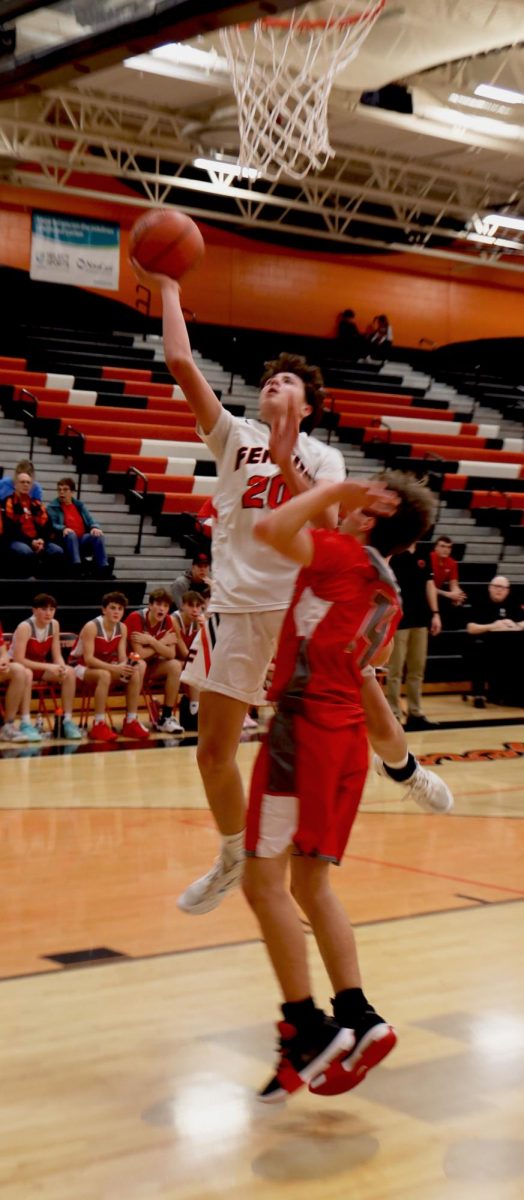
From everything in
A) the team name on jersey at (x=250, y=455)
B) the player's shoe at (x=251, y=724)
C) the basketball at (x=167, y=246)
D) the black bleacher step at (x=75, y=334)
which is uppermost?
the basketball at (x=167, y=246)

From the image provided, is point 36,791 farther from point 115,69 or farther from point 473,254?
point 473,254

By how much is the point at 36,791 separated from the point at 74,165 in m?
11.5

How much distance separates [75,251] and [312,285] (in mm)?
4627

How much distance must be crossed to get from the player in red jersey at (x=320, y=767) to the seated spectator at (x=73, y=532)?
9.04 metres

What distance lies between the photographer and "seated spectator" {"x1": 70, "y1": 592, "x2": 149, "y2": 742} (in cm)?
1024

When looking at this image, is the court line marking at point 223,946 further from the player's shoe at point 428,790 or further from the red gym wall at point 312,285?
the red gym wall at point 312,285

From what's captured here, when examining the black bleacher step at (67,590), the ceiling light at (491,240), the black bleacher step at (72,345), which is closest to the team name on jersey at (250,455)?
the black bleacher step at (67,590)

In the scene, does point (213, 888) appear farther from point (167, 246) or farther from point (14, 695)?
point (14, 695)

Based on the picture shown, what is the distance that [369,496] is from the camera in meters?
3.11

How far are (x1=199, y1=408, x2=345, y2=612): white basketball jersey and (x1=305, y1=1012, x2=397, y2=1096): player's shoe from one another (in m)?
1.31

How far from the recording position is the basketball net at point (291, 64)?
320 inches

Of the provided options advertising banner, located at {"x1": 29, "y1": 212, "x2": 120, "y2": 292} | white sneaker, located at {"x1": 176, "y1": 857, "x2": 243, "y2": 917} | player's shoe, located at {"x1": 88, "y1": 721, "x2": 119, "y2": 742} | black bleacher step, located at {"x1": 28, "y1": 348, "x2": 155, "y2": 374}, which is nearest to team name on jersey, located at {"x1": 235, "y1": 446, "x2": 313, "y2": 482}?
white sneaker, located at {"x1": 176, "y1": 857, "x2": 243, "y2": 917}

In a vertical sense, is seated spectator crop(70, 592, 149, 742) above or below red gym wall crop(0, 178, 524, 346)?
below

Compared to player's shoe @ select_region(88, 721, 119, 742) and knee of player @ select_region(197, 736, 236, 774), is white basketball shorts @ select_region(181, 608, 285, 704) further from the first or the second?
player's shoe @ select_region(88, 721, 119, 742)
